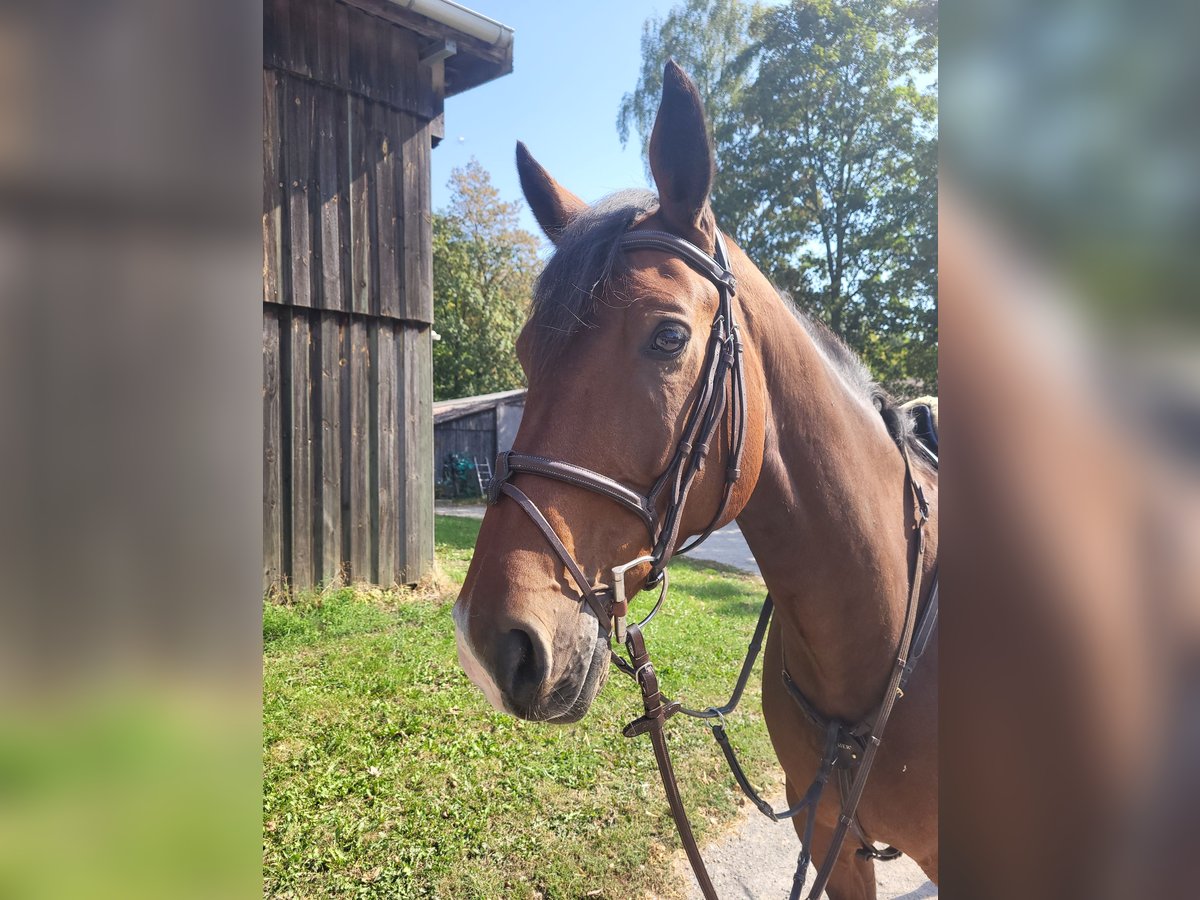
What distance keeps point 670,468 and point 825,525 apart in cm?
56

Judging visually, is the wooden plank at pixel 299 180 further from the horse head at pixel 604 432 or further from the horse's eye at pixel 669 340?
the horse's eye at pixel 669 340

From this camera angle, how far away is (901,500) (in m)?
1.95

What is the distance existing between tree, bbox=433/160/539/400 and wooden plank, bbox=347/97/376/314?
1675 cm

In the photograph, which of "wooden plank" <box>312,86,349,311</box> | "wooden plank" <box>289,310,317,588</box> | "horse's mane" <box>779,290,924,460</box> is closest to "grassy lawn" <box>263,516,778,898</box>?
"wooden plank" <box>289,310,317,588</box>

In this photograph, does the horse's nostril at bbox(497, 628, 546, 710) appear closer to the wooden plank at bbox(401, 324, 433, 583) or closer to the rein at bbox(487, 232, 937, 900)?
the rein at bbox(487, 232, 937, 900)

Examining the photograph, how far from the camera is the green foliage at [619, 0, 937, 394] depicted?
798 centimetres

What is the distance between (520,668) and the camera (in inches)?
50.9

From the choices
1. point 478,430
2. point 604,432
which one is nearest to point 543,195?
point 604,432

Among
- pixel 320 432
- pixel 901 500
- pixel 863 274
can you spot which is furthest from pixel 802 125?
pixel 901 500

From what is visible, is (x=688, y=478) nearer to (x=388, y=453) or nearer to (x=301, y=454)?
(x=301, y=454)
